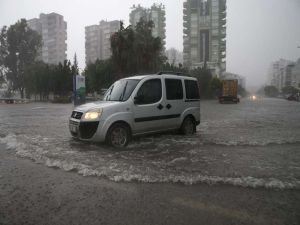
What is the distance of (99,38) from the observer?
129 meters

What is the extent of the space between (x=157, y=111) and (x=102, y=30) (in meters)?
130

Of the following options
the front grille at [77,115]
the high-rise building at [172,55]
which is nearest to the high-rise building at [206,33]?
the high-rise building at [172,55]

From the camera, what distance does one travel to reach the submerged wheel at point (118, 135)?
696cm

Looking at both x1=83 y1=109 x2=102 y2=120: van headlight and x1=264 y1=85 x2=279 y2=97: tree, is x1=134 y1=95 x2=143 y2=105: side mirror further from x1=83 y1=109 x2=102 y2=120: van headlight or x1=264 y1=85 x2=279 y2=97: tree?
x1=264 y1=85 x2=279 y2=97: tree

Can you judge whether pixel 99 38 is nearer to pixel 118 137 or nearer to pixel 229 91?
pixel 229 91

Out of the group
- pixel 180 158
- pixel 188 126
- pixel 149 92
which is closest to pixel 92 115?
pixel 149 92

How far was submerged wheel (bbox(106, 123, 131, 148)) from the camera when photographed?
274 inches

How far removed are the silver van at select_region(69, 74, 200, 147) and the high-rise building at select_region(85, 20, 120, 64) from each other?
123 m

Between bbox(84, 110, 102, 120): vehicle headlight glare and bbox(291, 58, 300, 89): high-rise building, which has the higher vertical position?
bbox(291, 58, 300, 89): high-rise building

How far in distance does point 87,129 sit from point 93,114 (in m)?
0.42

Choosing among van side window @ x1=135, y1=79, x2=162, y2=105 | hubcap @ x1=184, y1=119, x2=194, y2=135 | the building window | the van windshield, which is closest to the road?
van side window @ x1=135, y1=79, x2=162, y2=105

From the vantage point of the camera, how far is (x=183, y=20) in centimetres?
12462

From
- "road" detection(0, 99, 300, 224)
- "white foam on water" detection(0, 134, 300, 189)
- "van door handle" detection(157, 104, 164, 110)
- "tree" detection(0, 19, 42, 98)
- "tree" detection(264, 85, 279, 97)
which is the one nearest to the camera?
"road" detection(0, 99, 300, 224)

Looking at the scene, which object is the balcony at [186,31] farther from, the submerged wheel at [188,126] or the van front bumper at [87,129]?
the van front bumper at [87,129]
